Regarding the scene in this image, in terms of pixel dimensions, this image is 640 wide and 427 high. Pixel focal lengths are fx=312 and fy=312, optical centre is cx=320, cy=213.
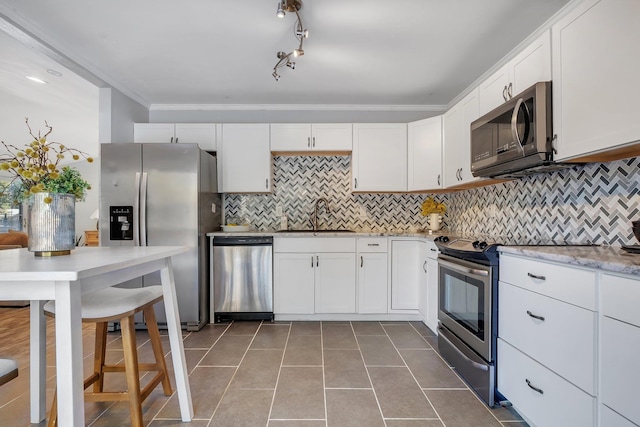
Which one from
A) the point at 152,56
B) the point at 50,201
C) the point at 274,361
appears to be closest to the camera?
the point at 50,201

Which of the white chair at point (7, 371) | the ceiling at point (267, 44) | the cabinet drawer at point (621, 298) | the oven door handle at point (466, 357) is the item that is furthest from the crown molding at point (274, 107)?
the white chair at point (7, 371)

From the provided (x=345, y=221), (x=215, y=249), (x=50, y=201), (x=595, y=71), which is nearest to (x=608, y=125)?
(x=595, y=71)

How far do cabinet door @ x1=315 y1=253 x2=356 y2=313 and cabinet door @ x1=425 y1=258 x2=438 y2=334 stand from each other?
29.2 inches

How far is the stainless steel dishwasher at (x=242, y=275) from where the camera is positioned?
3277 millimetres

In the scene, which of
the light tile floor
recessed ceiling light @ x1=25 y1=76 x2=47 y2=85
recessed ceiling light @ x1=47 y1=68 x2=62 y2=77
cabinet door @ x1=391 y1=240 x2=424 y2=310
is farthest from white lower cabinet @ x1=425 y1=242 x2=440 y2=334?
recessed ceiling light @ x1=25 y1=76 x2=47 y2=85

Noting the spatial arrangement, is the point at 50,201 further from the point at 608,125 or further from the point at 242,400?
the point at 608,125

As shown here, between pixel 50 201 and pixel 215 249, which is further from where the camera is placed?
pixel 215 249

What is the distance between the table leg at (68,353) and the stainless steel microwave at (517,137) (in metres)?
2.20

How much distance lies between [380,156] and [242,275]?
6.63 ft

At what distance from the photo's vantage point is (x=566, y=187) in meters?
2.03

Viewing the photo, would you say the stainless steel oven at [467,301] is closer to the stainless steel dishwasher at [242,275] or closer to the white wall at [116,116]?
the stainless steel dishwasher at [242,275]

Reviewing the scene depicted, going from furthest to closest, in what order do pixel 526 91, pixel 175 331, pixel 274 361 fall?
pixel 274 361 < pixel 526 91 < pixel 175 331

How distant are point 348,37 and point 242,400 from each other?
263cm

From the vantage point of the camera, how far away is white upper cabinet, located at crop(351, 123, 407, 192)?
11.7 feet
